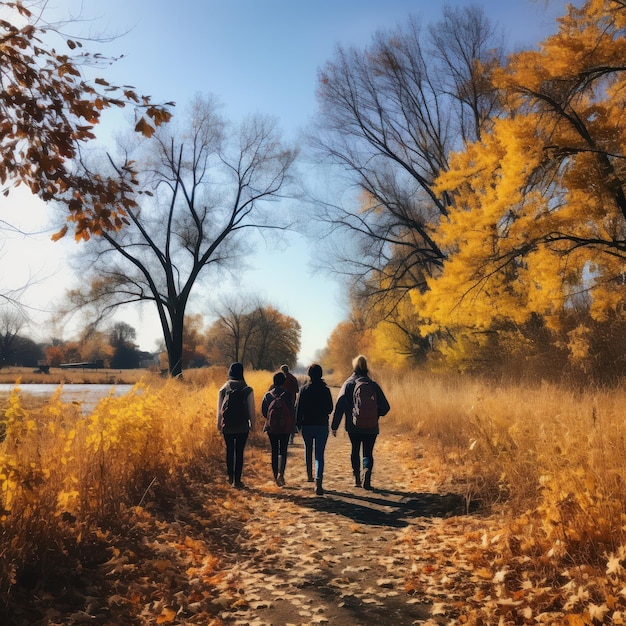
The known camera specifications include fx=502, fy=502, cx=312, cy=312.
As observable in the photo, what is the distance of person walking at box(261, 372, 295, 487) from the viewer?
25.6ft

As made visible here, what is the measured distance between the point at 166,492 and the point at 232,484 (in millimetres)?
1508

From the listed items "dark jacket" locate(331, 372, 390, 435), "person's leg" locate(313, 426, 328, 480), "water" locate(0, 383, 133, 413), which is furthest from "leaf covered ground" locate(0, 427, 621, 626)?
"water" locate(0, 383, 133, 413)

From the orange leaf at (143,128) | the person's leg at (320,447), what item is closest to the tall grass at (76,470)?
the person's leg at (320,447)

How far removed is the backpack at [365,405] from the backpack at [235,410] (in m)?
1.67

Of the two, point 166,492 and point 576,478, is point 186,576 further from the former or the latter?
point 576,478

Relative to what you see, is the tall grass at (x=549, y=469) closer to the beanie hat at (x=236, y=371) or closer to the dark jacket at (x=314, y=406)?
the dark jacket at (x=314, y=406)

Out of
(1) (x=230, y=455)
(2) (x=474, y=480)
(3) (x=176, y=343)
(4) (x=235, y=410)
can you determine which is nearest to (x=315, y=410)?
(4) (x=235, y=410)

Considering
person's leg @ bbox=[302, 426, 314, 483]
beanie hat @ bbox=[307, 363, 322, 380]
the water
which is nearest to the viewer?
the water

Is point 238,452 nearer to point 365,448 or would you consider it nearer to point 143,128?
point 365,448

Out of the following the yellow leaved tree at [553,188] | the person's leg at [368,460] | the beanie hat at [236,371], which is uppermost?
the yellow leaved tree at [553,188]

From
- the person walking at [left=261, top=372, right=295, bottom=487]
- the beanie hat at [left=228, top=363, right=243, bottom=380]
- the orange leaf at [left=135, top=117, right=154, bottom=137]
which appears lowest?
the person walking at [left=261, top=372, right=295, bottom=487]

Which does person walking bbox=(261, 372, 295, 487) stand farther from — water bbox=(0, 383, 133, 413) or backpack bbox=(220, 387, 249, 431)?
water bbox=(0, 383, 133, 413)

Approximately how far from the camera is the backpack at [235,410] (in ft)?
25.0

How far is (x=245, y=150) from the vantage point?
84.5ft
